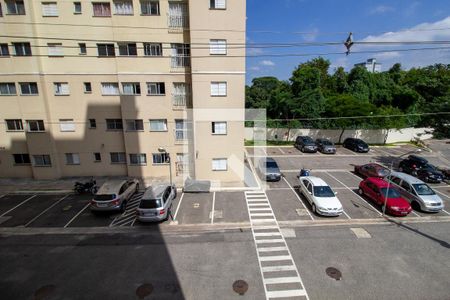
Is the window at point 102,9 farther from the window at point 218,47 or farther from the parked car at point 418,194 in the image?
the parked car at point 418,194

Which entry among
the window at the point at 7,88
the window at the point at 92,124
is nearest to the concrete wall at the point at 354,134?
the window at the point at 92,124

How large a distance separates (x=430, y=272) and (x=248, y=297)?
8188 millimetres

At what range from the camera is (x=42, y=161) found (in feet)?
68.5

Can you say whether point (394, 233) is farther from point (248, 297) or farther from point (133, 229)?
point (133, 229)

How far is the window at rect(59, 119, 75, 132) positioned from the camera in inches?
803

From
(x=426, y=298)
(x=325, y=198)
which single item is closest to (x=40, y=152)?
(x=325, y=198)

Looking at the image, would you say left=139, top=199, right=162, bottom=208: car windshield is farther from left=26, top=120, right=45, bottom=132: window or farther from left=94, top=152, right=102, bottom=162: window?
left=26, top=120, right=45, bottom=132: window

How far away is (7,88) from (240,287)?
23855 millimetres

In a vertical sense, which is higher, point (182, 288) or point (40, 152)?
point (40, 152)

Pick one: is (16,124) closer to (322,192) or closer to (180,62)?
(180,62)

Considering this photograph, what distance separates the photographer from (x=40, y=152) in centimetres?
2050

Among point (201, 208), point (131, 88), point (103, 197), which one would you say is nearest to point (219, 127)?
point (201, 208)

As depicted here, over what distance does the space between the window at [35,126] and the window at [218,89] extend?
14940 millimetres

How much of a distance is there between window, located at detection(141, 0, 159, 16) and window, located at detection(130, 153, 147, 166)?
1152cm
